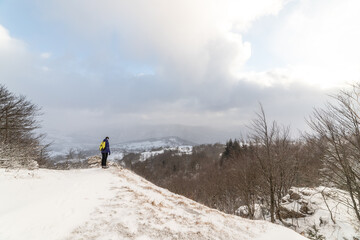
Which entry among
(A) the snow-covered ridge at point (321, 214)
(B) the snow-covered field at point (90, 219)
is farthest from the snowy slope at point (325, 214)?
(B) the snow-covered field at point (90, 219)

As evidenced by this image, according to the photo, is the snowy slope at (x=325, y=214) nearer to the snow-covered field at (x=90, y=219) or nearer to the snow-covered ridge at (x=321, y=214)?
the snow-covered ridge at (x=321, y=214)

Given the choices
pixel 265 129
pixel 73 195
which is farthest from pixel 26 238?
pixel 265 129

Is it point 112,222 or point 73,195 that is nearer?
point 112,222

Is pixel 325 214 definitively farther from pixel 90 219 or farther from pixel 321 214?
pixel 90 219

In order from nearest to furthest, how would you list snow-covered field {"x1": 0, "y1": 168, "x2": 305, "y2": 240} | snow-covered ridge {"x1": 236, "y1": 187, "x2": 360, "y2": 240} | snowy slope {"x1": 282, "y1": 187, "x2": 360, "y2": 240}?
snow-covered field {"x1": 0, "y1": 168, "x2": 305, "y2": 240} < snowy slope {"x1": 282, "y1": 187, "x2": 360, "y2": 240} < snow-covered ridge {"x1": 236, "y1": 187, "x2": 360, "y2": 240}

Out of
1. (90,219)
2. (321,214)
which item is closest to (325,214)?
(321,214)

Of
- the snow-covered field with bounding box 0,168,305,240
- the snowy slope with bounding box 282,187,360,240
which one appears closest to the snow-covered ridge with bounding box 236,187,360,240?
the snowy slope with bounding box 282,187,360,240

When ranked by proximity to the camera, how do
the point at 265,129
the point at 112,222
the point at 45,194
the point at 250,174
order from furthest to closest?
the point at 250,174 < the point at 265,129 < the point at 45,194 < the point at 112,222

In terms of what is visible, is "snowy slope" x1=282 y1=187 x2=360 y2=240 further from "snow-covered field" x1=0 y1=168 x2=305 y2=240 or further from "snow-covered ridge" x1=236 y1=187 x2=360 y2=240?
"snow-covered field" x1=0 y1=168 x2=305 y2=240

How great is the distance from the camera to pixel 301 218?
39.2ft

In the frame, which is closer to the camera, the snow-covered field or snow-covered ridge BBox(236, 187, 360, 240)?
the snow-covered field

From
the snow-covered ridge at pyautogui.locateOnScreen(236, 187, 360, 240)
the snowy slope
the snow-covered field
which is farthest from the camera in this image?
the snow-covered ridge at pyautogui.locateOnScreen(236, 187, 360, 240)

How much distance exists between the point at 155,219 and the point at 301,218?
43.1 ft

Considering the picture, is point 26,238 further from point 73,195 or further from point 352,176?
point 352,176
